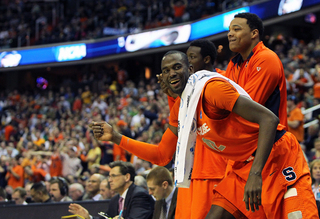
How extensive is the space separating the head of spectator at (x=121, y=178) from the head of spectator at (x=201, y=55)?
1.94 m

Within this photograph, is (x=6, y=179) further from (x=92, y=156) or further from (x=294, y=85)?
(x=294, y=85)

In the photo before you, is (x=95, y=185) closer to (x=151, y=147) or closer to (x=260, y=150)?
(x=151, y=147)

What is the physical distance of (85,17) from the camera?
21047 mm

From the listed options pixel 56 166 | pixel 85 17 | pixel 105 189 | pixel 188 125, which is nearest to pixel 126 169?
pixel 105 189

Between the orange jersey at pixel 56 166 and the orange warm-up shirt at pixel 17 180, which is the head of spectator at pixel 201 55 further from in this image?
the orange warm-up shirt at pixel 17 180

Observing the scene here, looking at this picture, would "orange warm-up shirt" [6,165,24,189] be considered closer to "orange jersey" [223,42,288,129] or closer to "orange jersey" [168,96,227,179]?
"orange jersey" [168,96,227,179]

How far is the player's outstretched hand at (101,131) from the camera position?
2848 mm

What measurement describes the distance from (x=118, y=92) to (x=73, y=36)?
14.8ft

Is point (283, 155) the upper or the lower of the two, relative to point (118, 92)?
lower

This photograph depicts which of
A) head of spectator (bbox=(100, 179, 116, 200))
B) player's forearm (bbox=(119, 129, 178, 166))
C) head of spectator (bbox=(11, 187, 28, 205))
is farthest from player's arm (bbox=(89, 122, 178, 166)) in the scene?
head of spectator (bbox=(11, 187, 28, 205))

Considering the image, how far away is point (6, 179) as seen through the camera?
34.4 ft

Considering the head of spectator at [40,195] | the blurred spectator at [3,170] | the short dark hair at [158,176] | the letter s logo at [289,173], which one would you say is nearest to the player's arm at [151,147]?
the letter s logo at [289,173]

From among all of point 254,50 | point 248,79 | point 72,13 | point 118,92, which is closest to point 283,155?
point 248,79

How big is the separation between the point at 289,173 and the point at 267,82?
0.60 metres
